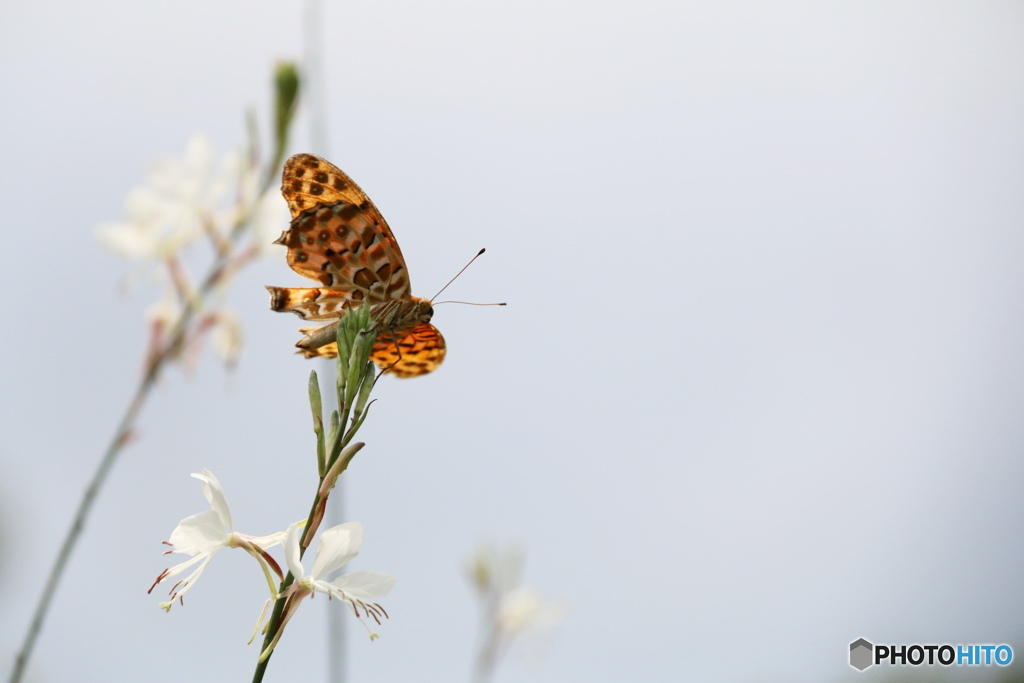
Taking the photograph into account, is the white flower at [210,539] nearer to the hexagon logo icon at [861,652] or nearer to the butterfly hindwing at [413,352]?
the butterfly hindwing at [413,352]

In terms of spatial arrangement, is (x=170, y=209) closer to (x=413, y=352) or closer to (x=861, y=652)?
(x=413, y=352)

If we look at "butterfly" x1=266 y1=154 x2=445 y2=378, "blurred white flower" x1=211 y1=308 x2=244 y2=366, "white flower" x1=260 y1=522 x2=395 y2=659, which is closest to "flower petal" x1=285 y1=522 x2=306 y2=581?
"white flower" x1=260 y1=522 x2=395 y2=659

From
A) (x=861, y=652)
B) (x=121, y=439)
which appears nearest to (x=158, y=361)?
(x=121, y=439)

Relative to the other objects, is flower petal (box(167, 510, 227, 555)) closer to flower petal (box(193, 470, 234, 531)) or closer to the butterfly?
flower petal (box(193, 470, 234, 531))

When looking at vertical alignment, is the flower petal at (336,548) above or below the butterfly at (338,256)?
below

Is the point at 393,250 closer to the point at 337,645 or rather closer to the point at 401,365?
the point at 401,365

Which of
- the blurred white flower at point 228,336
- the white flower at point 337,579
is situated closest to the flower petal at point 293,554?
the white flower at point 337,579
